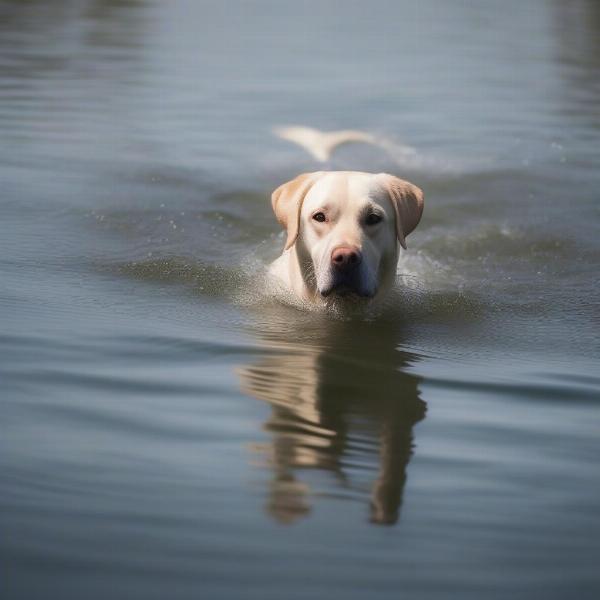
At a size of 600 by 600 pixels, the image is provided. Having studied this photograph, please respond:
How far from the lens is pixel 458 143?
11055 mm

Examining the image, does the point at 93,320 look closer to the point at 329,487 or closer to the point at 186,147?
the point at 329,487

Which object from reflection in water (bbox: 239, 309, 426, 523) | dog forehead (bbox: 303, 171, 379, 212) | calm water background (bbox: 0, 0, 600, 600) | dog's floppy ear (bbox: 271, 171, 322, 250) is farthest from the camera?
dog's floppy ear (bbox: 271, 171, 322, 250)

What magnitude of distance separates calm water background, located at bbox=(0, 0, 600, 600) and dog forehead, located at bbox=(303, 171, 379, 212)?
0.59 meters

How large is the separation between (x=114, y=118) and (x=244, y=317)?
20.0 ft

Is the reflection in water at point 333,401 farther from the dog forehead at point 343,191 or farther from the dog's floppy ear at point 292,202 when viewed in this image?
the dog forehead at point 343,191

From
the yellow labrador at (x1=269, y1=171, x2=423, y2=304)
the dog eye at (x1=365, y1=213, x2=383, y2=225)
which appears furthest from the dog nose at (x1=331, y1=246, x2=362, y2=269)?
the dog eye at (x1=365, y1=213, x2=383, y2=225)

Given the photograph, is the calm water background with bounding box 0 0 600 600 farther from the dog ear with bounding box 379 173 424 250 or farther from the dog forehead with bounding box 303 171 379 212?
the dog forehead with bounding box 303 171 379 212

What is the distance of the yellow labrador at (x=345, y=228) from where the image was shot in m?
5.74

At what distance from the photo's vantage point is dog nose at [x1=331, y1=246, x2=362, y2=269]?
5648 mm

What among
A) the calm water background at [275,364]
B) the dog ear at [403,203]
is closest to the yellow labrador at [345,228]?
the dog ear at [403,203]

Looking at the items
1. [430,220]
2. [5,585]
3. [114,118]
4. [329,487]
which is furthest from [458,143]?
[5,585]

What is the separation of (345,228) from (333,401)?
1373 mm

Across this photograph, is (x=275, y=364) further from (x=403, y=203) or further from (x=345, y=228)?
(x=403, y=203)

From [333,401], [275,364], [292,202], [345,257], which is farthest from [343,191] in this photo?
[333,401]
